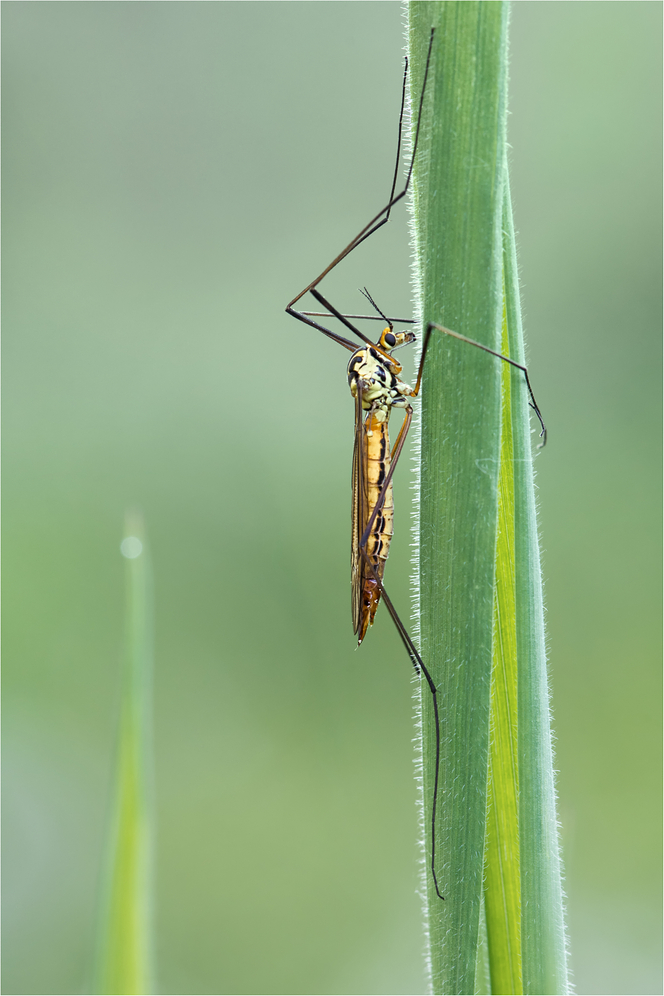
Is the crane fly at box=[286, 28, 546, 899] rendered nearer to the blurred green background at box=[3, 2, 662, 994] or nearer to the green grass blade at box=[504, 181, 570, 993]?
the green grass blade at box=[504, 181, 570, 993]

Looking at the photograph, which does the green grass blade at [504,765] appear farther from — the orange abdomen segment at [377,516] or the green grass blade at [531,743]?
the orange abdomen segment at [377,516]

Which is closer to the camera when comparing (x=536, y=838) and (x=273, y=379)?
(x=536, y=838)

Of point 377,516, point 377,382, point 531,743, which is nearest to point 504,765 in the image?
point 531,743

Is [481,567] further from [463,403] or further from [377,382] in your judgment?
[377,382]

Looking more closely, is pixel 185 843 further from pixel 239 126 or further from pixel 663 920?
pixel 239 126

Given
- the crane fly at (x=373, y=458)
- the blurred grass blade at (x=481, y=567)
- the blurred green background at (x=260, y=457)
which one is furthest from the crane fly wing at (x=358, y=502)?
the blurred green background at (x=260, y=457)

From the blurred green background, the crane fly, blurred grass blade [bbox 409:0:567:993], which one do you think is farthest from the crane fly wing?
the blurred green background

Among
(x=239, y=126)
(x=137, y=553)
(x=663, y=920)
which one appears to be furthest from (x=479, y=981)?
(x=239, y=126)
